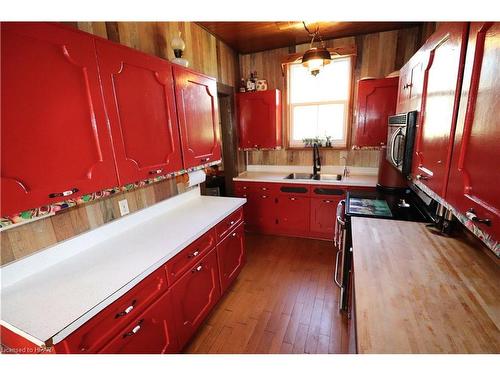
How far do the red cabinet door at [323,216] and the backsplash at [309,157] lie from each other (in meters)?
0.69

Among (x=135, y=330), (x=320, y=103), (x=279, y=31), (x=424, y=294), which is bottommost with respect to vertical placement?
(x=135, y=330)

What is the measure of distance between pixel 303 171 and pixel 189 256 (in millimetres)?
2373

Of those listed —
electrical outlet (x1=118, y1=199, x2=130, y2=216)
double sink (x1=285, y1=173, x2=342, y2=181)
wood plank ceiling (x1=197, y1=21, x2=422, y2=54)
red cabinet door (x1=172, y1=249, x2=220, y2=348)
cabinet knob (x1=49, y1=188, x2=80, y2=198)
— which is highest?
wood plank ceiling (x1=197, y1=21, x2=422, y2=54)

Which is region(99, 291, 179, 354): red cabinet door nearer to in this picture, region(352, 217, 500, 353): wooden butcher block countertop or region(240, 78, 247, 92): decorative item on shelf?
region(352, 217, 500, 353): wooden butcher block countertop

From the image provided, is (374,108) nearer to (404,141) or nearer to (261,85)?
(404,141)

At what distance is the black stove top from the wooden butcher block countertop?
26 centimetres

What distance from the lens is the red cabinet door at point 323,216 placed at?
287 cm

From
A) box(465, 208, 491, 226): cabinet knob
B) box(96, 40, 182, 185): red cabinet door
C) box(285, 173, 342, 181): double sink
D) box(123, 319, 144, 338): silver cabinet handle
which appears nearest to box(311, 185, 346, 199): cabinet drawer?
box(285, 173, 342, 181): double sink

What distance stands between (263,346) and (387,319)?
1.12m

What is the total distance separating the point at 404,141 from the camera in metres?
1.53

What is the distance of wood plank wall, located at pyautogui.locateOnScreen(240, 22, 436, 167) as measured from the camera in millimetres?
2651

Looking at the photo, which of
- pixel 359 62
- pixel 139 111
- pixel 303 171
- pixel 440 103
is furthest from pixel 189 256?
pixel 359 62
